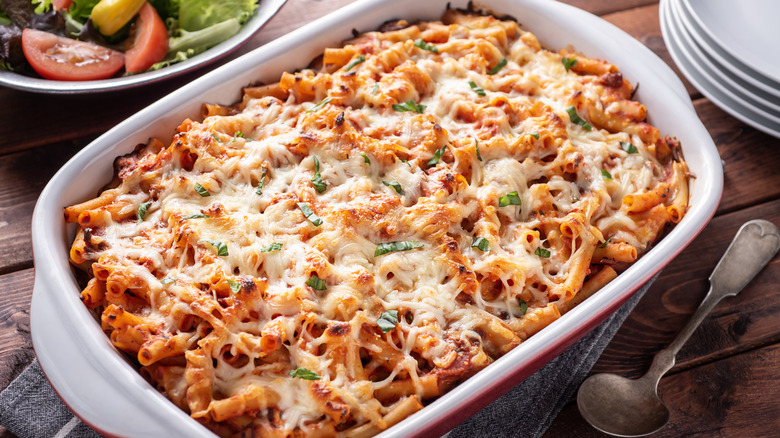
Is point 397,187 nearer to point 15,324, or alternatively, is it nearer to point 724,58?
point 15,324

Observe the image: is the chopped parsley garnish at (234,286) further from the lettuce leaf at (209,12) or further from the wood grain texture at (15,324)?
the lettuce leaf at (209,12)

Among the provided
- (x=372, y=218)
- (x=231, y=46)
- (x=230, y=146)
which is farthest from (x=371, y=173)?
(x=231, y=46)

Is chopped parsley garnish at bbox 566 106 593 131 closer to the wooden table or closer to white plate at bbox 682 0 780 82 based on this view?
the wooden table

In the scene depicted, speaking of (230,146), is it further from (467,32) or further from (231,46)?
(467,32)

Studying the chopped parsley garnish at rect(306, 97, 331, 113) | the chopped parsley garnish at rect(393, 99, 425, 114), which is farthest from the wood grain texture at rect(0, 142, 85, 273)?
the chopped parsley garnish at rect(393, 99, 425, 114)

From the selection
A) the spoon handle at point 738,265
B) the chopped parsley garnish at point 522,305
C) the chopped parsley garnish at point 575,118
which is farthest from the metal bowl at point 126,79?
the spoon handle at point 738,265

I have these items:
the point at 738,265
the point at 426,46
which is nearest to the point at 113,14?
the point at 426,46

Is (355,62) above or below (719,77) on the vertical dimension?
above
